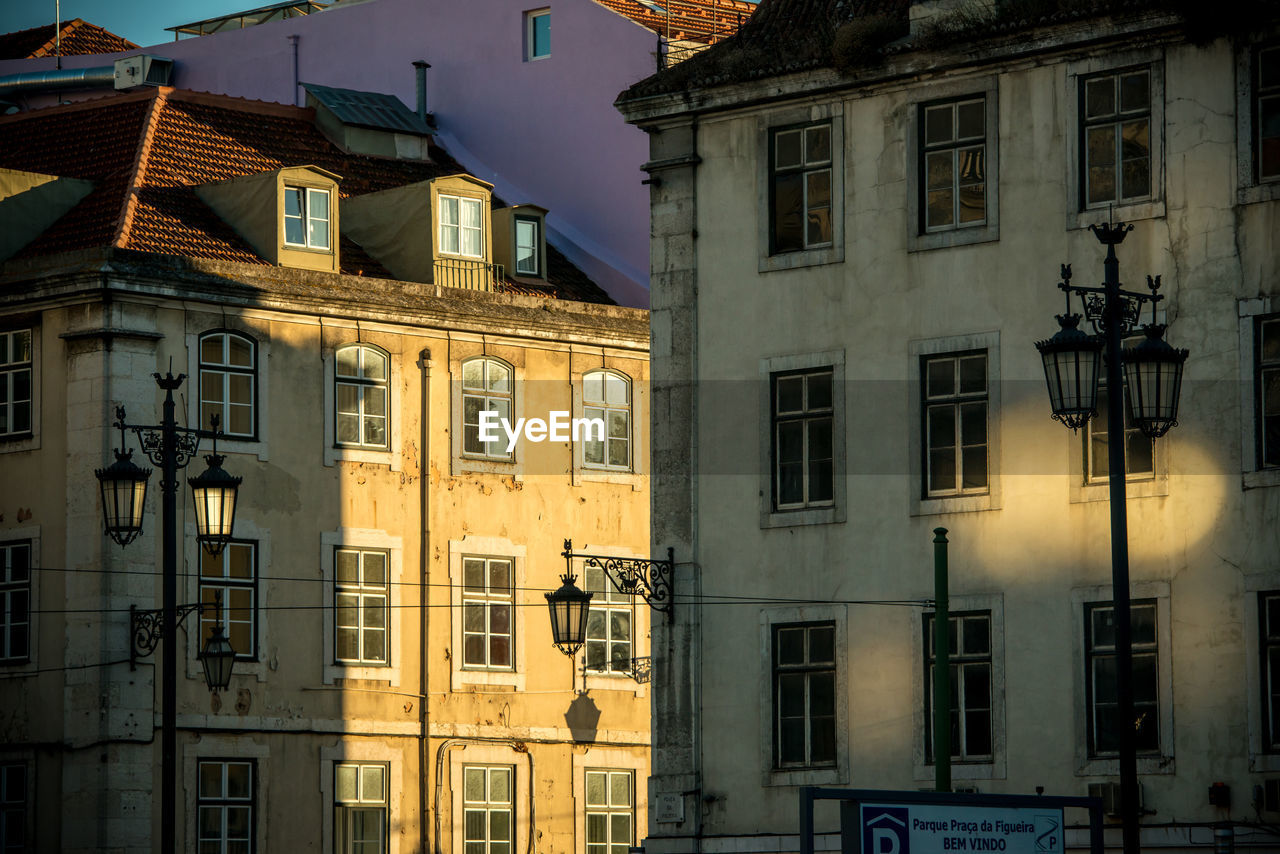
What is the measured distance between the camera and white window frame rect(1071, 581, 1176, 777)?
81.7ft

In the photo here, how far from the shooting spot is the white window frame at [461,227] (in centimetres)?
3925

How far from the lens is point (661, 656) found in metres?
28.8

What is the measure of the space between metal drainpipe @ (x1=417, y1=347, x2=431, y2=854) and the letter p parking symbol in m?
20.0

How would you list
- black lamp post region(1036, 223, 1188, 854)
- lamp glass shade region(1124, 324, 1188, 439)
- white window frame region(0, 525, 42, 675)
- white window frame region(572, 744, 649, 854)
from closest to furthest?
1. black lamp post region(1036, 223, 1188, 854)
2. lamp glass shade region(1124, 324, 1188, 439)
3. white window frame region(0, 525, 42, 675)
4. white window frame region(572, 744, 649, 854)

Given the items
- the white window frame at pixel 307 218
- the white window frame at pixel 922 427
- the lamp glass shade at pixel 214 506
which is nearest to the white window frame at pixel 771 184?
the white window frame at pixel 922 427

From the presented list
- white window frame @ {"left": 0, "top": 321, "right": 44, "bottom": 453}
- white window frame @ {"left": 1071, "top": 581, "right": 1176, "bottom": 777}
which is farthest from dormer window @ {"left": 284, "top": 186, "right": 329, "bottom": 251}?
white window frame @ {"left": 1071, "top": 581, "right": 1176, "bottom": 777}

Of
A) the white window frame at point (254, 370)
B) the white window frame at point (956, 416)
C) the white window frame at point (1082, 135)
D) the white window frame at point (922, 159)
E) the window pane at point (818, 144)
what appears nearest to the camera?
the white window frame at point (1082, 135)

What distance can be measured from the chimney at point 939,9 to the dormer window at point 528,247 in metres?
13.6

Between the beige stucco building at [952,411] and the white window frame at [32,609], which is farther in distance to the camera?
the white window frame at [32,609]

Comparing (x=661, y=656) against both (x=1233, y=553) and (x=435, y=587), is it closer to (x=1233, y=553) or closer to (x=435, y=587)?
(x=1233, y=553)

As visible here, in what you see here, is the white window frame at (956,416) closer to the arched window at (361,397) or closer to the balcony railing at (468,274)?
the arched window at (361,397)

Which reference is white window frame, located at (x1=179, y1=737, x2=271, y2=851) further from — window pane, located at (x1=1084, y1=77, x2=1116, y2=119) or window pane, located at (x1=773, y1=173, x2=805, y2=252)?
window pane, located at (x1=1084, y1=77, x2=1116, y2=119)

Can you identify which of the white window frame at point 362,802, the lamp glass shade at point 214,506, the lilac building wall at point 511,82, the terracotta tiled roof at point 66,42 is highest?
the terracotta tiled roof at point 66,42

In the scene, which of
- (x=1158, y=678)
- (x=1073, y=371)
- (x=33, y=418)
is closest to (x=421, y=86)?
(x=33, y=418)
